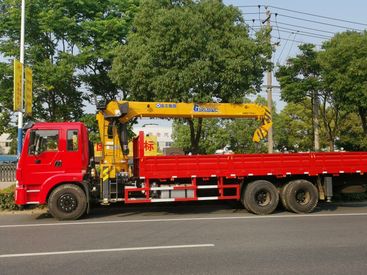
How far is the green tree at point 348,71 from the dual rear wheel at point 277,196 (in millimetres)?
9842

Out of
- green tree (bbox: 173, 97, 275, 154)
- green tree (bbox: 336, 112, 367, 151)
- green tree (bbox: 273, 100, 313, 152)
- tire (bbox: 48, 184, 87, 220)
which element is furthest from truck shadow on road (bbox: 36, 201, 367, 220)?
green tree (bbox: 173, 97, 275, 154)

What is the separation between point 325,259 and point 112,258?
338cm

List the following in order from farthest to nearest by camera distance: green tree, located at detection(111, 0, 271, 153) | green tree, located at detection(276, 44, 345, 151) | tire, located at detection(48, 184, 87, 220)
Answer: green tree, located at detection(276, 44, 345, 151) < green tree, located at detection(111, 0, 271, 153) < tire, located at detection(48, 184, 87, 220)

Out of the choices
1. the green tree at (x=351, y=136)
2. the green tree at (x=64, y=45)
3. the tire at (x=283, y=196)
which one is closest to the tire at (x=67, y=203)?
the tire at (x=283, y=196)

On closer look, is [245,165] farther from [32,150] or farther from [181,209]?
[32,150]

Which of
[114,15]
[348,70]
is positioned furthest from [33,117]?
[348,70]

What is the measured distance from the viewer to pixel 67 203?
12375mm

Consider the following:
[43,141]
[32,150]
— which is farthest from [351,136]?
[32,150]

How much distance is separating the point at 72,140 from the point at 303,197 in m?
6.81

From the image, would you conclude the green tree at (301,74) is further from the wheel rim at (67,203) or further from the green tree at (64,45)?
the wheel rim at (67,203)

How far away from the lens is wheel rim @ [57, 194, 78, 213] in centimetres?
1234

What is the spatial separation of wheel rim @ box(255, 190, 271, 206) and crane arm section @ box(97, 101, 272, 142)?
6.72ft

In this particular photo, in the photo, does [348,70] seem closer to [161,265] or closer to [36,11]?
[36,11]

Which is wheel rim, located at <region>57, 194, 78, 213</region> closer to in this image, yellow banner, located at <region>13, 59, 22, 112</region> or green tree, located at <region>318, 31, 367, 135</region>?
yellow banner, located at <region>13, 59, 22, 112</region>
